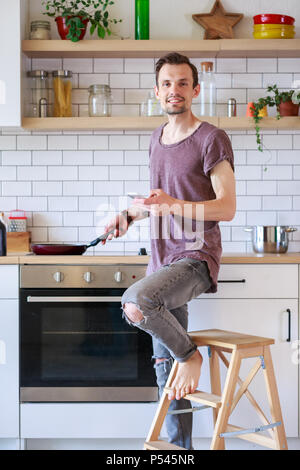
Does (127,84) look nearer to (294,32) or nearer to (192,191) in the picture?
(294,32)

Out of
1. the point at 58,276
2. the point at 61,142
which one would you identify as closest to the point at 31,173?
the point at 61,142

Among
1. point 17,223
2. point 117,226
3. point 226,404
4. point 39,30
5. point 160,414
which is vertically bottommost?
point 160,414

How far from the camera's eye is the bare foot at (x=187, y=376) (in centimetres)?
271

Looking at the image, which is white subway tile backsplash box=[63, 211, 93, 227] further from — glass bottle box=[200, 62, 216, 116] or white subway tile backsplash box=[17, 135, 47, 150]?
glass bottle box=[200, 62, 216, 116]

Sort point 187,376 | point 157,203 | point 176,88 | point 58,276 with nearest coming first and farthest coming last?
point 157,203 < point 187,376 < point 176,88 < point 58,276

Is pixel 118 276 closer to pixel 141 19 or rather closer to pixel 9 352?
pixel 9 352

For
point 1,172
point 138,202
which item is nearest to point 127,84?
point 1,172

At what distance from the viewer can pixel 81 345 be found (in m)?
3.54

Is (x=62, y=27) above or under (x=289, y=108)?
above

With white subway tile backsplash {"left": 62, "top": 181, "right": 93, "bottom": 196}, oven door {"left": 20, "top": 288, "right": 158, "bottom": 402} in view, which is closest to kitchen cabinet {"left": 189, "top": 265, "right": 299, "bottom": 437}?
oven door {"left": 20, "top": 288, "right": 158, "bottom": 402}

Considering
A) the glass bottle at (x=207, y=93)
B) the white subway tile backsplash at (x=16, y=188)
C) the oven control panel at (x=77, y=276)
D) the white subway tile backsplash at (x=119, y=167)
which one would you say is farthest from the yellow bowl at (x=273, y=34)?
the white subway tile backsplash at (x=16, y=188)

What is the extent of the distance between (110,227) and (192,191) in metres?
0.39

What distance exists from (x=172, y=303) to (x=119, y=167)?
1.77 metres

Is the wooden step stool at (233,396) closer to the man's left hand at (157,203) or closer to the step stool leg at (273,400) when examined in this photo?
the step stool leg at (273,400)
